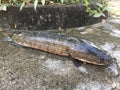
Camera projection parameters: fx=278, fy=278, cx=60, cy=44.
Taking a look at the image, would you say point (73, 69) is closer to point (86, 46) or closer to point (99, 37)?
point (86, 46)

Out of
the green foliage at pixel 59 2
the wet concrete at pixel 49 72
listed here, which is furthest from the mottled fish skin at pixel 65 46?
the green foliage at pixel 59 2

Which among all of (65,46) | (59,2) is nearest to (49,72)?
(65,46)

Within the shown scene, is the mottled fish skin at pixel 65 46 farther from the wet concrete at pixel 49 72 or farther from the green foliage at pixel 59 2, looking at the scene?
the green foliage at pixel 59 2

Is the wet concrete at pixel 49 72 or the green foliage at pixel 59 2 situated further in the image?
the green foliage at pixel 59 2

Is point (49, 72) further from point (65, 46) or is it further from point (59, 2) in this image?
point (59, 2)

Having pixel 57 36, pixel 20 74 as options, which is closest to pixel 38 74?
pixel 20 74

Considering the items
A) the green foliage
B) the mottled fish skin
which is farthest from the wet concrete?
the green foliage
